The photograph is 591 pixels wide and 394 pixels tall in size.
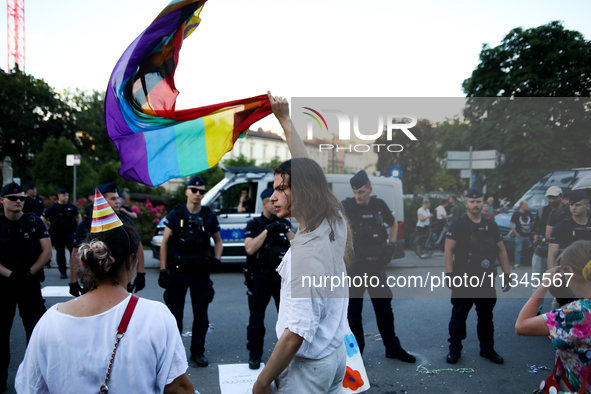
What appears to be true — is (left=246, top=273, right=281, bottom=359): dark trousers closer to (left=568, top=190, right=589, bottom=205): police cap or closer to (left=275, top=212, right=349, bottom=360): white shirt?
(left=275, top=212, right=349, bottom=360): white shirt

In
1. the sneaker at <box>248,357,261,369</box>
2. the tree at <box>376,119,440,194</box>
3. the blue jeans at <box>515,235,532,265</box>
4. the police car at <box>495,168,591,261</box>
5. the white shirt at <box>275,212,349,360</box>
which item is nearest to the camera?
the white shirt at <box>275,212,349,360</box>

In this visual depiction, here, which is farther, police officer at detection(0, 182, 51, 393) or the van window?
the van window

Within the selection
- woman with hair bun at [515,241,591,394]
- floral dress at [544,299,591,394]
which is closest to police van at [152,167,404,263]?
woman with hair bun at [515,241,591,394]

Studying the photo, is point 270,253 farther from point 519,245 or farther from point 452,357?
point 519,245

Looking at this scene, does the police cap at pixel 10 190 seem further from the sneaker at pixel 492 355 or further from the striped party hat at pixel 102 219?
the sneaker at pixel 492 355

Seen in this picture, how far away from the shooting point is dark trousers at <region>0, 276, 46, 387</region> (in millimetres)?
3840

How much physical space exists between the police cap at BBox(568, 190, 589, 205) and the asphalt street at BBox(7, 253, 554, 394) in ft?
5.65

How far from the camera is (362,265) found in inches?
182

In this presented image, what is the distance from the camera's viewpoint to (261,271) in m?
4.49

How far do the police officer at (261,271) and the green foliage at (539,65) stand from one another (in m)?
6.30

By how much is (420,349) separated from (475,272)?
3.75ft

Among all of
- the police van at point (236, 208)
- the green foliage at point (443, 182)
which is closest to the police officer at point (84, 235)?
the green foliage at point (443, 182)

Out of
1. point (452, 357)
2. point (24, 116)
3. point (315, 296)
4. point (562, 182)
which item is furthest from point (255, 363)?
point (24, 116)

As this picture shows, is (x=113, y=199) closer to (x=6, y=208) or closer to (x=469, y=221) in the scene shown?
(x=6, y=208)
